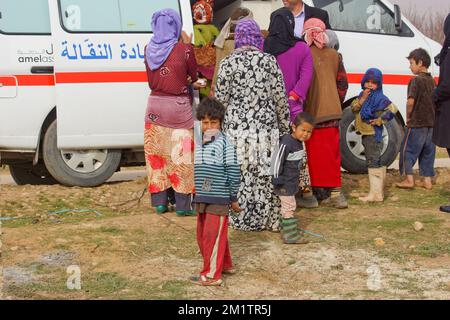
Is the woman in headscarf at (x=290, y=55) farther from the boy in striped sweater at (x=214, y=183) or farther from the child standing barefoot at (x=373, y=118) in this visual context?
the boy in striped sweater at (x=214, y=183)

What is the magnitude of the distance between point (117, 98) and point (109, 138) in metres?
0.41

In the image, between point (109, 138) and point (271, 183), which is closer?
point (271, 183)

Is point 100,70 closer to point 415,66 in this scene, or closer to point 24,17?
point 24,17

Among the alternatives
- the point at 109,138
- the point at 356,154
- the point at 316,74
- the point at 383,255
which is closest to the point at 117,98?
the point at 109,138

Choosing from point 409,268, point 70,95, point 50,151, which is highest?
point 70,95

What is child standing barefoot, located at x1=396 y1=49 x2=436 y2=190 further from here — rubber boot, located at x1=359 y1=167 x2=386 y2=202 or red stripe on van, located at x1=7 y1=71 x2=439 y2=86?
red stripe on van, located at x1=7 y1=71 x2=439 y2=86

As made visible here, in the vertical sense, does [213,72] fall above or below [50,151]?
above

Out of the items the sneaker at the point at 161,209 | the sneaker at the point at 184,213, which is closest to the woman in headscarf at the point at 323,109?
the sneaker at the point at 184,213

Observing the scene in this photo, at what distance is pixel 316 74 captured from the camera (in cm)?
817

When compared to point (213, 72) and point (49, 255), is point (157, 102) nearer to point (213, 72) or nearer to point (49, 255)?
point (213, 72)

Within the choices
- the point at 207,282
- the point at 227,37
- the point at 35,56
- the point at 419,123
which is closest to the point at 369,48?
the point at 419,123

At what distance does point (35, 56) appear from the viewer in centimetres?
868

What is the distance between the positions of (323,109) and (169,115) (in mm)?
1383

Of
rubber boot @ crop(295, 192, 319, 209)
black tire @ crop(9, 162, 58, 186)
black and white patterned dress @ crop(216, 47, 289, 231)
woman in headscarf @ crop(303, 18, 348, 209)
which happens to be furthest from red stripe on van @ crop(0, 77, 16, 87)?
rubber boot @ crop(295, 192, 319, 209)
